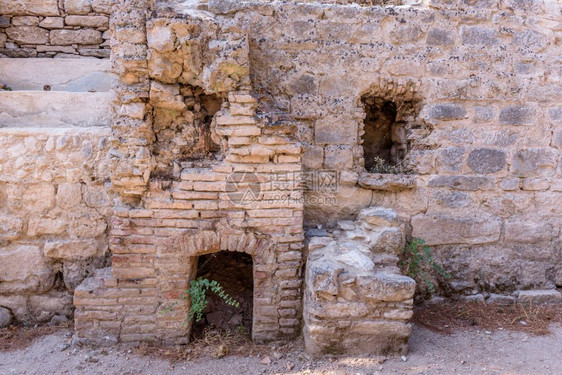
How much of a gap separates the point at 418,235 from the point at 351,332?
130 cm

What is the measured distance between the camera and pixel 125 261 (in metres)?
2.99

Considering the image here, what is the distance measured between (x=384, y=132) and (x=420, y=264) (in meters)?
1.32

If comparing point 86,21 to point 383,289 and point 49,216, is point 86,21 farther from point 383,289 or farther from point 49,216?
point 383,289

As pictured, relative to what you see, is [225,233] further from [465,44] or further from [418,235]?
[465,44]

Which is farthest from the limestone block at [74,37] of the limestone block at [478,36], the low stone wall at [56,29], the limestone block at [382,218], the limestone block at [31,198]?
the limestone block at [478,36]

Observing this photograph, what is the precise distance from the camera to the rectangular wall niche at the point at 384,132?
145 inches

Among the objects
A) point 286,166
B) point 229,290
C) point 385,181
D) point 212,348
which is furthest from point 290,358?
point 385,181

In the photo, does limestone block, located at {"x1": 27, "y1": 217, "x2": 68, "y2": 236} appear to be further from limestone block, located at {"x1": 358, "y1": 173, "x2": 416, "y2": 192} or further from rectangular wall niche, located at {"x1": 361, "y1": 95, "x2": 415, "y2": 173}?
rectangular wall niche, located at {"x1": 361, "y1": 95, "x2": 415, "y2": 173}

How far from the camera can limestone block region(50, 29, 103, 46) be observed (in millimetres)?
4785

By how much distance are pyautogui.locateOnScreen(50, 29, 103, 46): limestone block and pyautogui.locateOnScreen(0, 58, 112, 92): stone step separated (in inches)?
32.0

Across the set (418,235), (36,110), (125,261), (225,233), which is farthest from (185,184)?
(418,235)

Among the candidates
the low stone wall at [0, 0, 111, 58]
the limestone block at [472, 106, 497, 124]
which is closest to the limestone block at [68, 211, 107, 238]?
the low stone wall at [0, 0, 111, 58]

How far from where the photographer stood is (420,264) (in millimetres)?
3658

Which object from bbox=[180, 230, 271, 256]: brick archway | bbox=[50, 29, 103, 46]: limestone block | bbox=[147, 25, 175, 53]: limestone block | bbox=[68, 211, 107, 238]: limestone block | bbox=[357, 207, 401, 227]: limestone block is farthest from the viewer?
bbox=[50, 29, 103, 46]: limestone block
